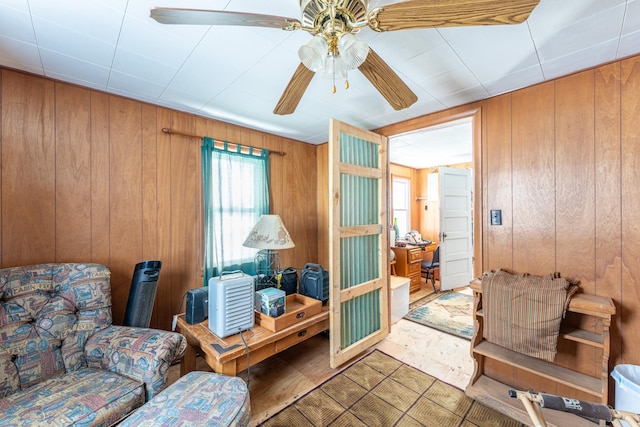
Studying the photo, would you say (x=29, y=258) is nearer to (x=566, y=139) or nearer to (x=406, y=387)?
(x=406, y=387)

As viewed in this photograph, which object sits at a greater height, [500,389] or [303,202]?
[303,202]

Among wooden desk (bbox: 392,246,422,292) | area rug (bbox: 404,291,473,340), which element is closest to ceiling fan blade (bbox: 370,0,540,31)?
area rug (bbox: 404,291,473,340)

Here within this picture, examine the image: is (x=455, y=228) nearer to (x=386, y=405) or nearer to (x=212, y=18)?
(x=386, y=405)

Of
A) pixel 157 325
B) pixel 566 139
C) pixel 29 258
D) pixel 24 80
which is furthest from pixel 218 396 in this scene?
pixel 566 139

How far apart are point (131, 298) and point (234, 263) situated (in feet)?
3.11

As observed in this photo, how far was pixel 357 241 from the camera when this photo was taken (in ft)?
7.82

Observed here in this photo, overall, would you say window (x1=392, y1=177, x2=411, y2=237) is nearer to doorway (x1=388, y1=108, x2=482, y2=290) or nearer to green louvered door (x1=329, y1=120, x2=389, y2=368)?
doorway (x1=388, y1=108, x2=482, y2=290)

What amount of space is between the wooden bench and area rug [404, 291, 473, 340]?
2.84 ft

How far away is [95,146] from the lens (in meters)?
1.97

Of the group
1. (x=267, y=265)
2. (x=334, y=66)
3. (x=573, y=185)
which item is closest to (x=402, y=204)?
(x=573, y=185)

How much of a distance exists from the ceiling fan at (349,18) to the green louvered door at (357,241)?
109 cm

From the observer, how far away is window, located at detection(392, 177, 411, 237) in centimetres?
517

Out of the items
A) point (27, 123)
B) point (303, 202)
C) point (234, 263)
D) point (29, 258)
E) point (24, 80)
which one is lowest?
point (234, 263)

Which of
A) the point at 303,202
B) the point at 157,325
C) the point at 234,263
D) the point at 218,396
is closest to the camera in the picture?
the point at 218,396
